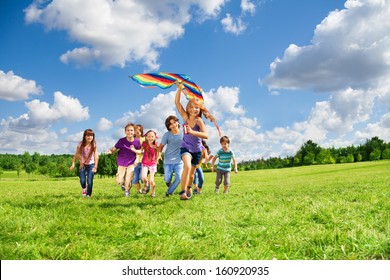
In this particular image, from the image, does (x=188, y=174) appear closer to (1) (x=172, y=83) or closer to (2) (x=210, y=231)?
(1) (x=172, y=83)

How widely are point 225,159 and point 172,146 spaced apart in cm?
330

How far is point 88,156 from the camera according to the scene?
12008mm

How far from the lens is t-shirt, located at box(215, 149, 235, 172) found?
13914 mm

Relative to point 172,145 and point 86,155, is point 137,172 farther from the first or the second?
point 172,145

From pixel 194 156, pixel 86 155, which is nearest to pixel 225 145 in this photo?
pixel 194 156

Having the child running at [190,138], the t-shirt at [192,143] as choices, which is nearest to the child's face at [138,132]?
the child running at [190,138]

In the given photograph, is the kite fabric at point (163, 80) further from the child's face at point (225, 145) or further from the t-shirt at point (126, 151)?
the child's face at point (225, 145)

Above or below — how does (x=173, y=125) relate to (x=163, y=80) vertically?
below

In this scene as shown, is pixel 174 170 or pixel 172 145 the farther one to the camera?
pixel 174 170

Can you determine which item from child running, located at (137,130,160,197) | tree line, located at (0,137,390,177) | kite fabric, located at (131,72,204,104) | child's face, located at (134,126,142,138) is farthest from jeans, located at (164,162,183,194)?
tree line, located at (0,137,390,177)

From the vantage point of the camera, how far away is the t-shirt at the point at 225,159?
13914 mm

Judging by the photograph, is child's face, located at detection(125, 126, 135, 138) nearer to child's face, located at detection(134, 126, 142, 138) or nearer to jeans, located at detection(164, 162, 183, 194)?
child's face, located at detection(134, 126, 142, 138)

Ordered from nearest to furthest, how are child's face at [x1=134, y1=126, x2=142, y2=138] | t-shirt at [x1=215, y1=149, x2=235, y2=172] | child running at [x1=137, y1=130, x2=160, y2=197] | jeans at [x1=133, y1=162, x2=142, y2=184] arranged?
child running at [x1=137, y1=130, x2=160, y2=197] < child's face at [x1=134, y1=126, x2=142, y2=138] < jeans at [x1=133, y1=162, x2=142, y2=184] < t-shirt at [x1=215, y1=149, x2=235, y2=172]
